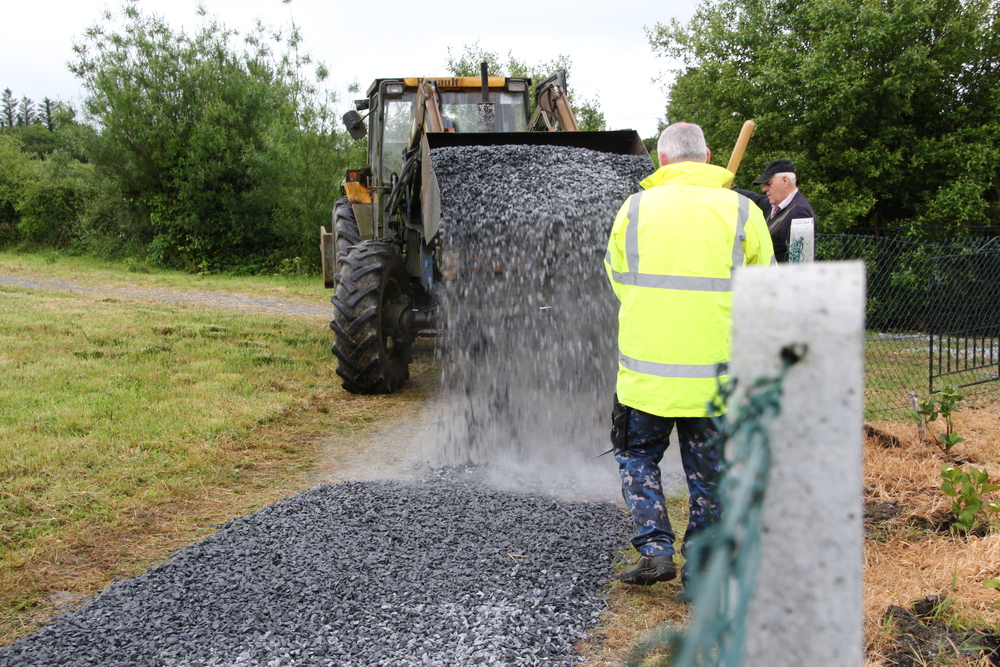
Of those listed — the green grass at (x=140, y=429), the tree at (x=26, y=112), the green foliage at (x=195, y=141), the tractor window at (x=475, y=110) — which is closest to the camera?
the green grass at (x=140, y=429)

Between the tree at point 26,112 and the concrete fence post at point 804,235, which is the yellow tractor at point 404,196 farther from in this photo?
the tree at point 26,112

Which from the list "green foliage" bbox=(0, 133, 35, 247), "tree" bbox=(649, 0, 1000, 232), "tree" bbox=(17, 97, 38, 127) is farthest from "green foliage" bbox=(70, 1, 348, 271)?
"tree" bbox=(17, 97, 38, 127)

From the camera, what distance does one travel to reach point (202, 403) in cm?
590

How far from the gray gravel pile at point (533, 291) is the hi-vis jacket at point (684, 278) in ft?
5.79

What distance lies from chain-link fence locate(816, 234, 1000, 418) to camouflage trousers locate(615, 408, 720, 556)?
3615 millimetres

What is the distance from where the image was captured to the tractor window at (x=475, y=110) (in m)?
7.06

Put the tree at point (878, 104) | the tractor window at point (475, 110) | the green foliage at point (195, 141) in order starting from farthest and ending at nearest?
the green foliage at point (195, 141), the tree at point (878, 104), the tractor window at point (475, 110)

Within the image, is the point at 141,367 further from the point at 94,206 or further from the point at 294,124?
the point at 94,206

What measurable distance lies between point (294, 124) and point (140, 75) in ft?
16.1

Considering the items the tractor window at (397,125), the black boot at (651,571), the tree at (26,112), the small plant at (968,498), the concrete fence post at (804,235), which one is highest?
the tree at (26,112)

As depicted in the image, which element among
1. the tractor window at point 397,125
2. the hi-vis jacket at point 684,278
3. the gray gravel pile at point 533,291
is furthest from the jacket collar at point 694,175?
the tractor window at point 397,125

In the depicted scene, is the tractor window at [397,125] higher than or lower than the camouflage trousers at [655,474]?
higher

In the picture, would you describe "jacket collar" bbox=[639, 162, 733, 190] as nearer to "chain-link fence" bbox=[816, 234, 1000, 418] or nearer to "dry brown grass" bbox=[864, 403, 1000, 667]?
"dry brown grass" bbox=[864, 403, 1000, 667]

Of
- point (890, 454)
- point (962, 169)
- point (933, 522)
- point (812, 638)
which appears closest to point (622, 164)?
point (890, 454)
